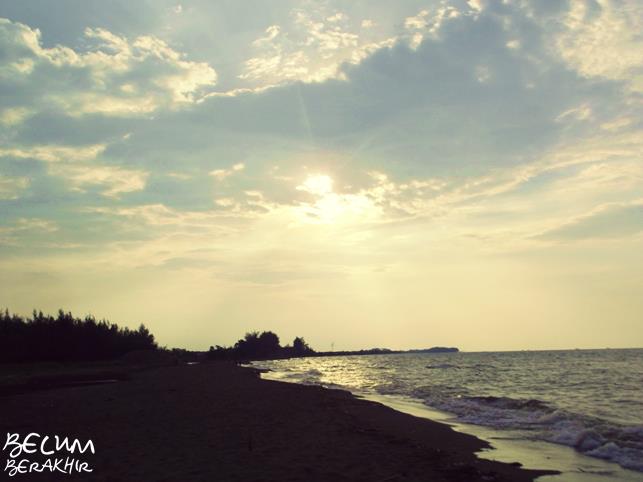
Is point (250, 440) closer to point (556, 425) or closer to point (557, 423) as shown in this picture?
point (556, 425)

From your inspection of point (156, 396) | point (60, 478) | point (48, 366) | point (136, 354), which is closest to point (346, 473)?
point (60, 478)

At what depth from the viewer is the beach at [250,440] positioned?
425 inches

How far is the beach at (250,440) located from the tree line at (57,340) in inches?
1993

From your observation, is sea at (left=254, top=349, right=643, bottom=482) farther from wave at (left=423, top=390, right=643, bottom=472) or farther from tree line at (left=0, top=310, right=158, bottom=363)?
tree line at (left=0, top=310, right=158, bottom=363)

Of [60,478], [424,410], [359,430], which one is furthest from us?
[424,410]

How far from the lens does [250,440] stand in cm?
1313

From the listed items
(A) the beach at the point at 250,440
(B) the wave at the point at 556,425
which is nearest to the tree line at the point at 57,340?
(A) the beach at the point at 250,440

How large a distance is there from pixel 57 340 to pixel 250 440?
73819 mm

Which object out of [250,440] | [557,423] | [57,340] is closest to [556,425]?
[557,423]

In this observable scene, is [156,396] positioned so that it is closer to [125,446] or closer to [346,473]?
[125,446]

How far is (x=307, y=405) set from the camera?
24562mm

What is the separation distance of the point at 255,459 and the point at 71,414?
1158 cm

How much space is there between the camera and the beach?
35.4 feet

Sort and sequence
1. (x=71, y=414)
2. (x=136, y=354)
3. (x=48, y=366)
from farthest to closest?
(x=136, y=354) → (x=48, y=366) → (x=71, y=414)
